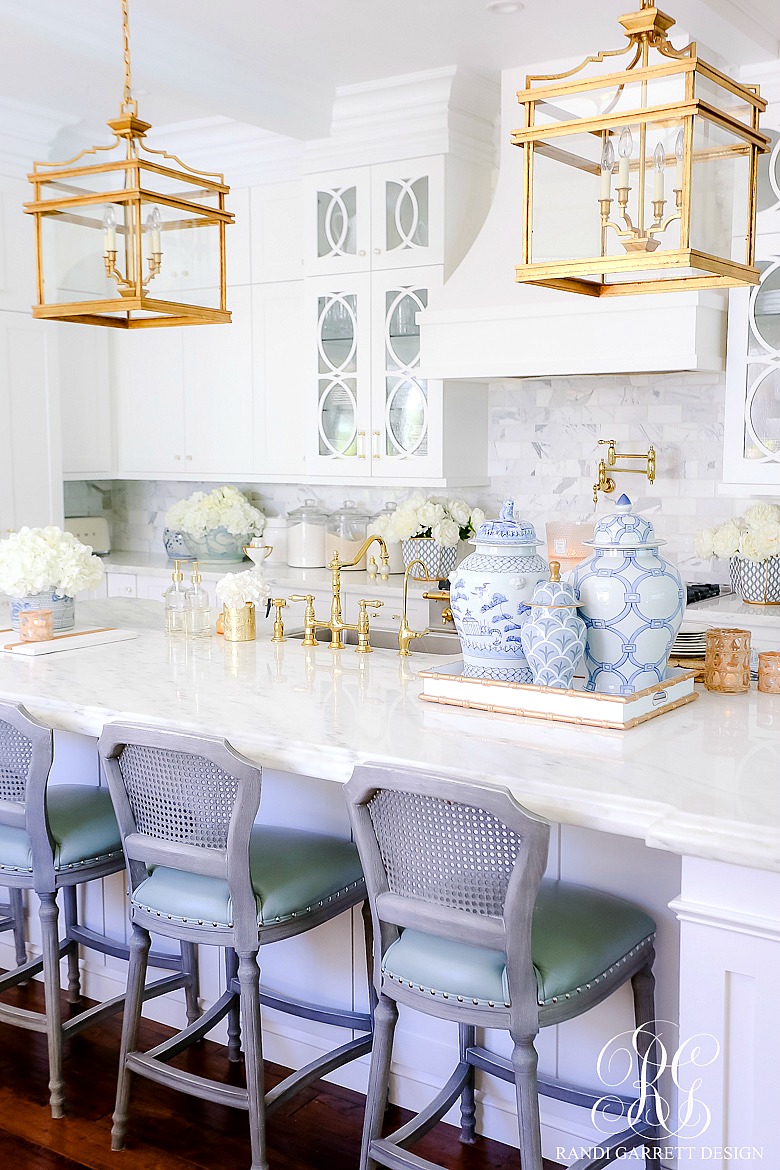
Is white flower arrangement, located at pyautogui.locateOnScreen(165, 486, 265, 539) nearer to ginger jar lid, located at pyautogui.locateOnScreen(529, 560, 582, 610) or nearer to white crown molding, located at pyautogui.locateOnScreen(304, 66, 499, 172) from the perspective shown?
white crown molding, located at pyautogui.locateOnScreen(304, 66, 499, 172)

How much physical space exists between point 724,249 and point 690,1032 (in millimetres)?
1307

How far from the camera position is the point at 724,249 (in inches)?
77.7

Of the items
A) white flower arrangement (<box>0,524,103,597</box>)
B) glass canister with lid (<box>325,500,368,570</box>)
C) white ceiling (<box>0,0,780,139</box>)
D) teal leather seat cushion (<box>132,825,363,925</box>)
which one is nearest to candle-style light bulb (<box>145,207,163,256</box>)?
white flower arrangement (<box>0,524,103,597</box>)

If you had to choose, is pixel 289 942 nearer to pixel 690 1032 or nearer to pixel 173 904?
pixel 173 904

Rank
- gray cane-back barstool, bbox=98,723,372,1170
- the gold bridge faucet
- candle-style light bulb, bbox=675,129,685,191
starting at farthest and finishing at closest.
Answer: the gold bridge faucet < gray cane-back barstool, bbox=98,723,372,1170 < candle-style light bulb, bbox=675,129,685,191

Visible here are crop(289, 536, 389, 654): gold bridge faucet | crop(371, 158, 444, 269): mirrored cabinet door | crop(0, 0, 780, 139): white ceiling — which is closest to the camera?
crop(289, 536, 389, 654): gold bridge faucet

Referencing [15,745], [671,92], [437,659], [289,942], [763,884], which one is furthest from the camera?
[437,659]

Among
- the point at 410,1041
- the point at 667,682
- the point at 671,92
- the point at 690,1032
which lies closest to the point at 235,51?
the point at 671,92

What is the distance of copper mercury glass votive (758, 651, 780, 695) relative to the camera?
8.09 feet

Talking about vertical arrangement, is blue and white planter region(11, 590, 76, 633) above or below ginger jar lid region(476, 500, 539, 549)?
below

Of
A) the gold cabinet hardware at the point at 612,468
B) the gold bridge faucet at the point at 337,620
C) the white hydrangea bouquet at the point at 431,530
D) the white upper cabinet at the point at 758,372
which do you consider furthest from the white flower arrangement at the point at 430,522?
the gold bridge faucet at the point at 337,620

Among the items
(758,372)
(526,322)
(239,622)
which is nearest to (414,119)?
(526,322)

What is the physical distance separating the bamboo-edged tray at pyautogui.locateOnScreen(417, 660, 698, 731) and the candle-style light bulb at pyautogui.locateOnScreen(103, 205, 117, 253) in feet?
3.90

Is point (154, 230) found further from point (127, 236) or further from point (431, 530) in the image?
point (431, 530)
